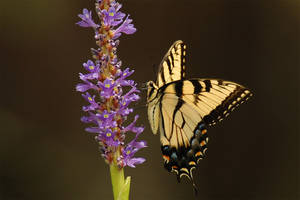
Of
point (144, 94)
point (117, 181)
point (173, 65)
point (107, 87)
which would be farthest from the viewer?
point (144, 94)

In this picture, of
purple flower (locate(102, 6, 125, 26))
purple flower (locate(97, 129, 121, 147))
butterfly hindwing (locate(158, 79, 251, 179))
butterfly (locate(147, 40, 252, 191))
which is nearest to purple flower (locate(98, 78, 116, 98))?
purple flower (locate(97, 129, 121, 147))

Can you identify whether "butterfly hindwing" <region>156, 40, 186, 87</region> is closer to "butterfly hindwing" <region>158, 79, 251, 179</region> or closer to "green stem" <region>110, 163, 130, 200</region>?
"butterfly hindwing" <region>158, 79, 251, 179</region>

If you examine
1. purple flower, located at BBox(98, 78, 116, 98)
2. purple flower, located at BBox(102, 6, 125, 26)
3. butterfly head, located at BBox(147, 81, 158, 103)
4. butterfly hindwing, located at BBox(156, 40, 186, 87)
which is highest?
purple flower, located at BBox(102, 6, 125, 26)

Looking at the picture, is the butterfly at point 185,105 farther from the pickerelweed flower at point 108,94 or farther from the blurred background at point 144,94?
the blurred background at point 144,94

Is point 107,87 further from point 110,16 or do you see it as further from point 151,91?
point 151,91

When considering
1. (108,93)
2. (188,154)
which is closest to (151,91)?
(188,154)

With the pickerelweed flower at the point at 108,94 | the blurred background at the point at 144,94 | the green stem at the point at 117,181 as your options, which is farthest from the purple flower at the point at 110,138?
the blurred background at the point at 144,94

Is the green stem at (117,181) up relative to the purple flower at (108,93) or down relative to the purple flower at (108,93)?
down

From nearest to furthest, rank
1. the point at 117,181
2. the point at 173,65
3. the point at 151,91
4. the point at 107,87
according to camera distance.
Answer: the point at 107,87
the point at 117,181
the point at 151,91
the point at 173,65
